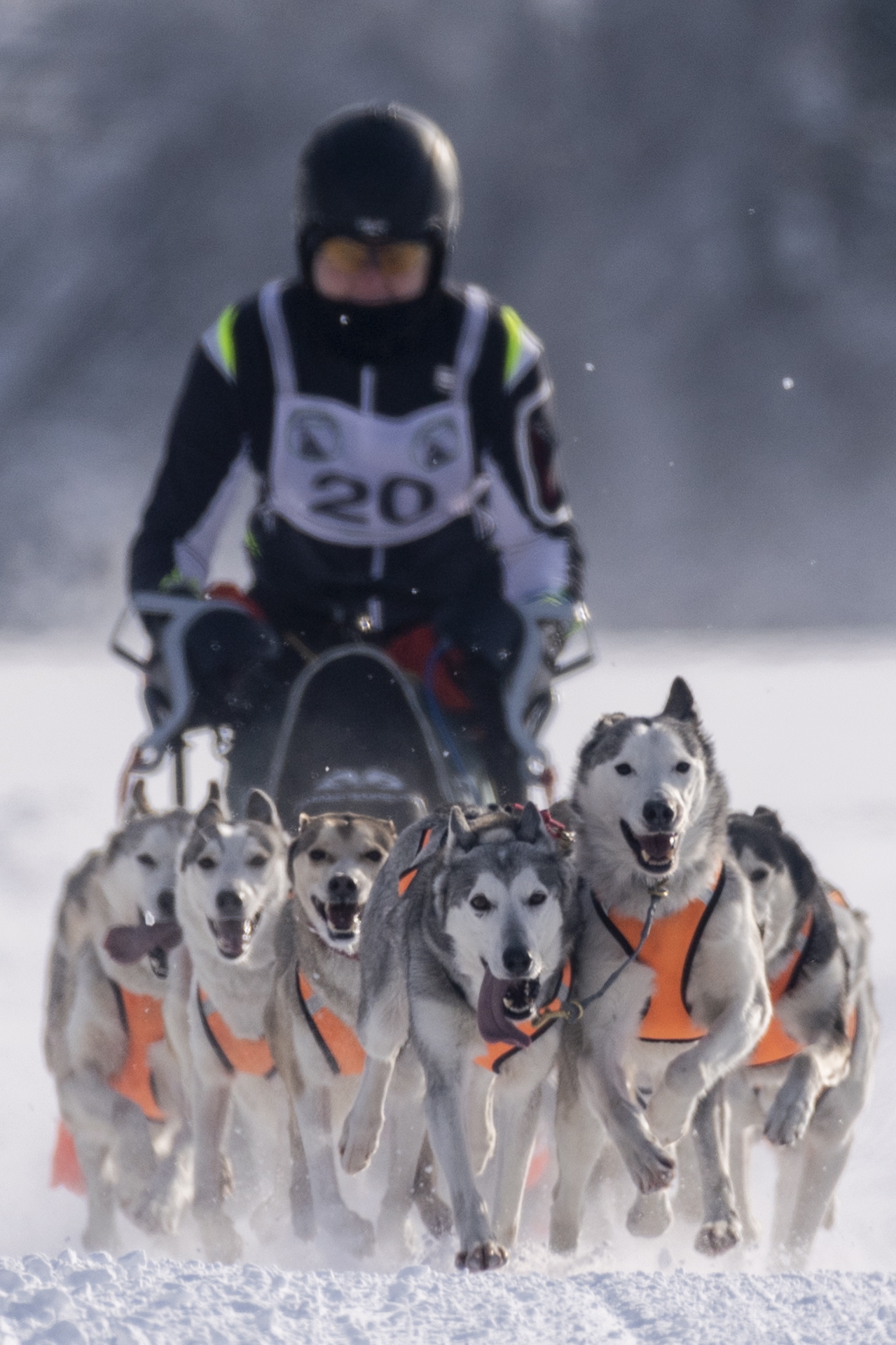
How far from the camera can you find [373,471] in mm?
5109

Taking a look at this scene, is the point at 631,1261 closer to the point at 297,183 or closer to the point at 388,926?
the point at 388,926

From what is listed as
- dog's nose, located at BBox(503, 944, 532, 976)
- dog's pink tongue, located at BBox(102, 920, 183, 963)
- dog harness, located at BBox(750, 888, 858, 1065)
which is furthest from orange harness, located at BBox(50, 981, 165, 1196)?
dog's nose, located at BBox(503, 944, 532, 976)

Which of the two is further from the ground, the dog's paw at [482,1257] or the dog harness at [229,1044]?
the dog harness at [229,1044]

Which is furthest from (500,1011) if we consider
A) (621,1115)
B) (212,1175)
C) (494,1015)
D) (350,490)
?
(350,490)

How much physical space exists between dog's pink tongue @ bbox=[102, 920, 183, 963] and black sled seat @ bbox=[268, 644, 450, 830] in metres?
0.49

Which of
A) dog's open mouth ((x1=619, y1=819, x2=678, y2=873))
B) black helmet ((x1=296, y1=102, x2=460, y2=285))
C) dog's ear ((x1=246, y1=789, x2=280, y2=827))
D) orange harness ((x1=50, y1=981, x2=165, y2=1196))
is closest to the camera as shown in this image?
dog's open mouth ((x1=619, y1=819, x2=678, y2=873))

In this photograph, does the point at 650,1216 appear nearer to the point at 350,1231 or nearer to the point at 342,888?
the point at 350,1231

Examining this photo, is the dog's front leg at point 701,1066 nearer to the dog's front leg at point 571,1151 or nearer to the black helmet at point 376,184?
the dog's front leg at point 571,1151

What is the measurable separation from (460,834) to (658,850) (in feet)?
1.40

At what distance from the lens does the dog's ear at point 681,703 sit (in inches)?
171

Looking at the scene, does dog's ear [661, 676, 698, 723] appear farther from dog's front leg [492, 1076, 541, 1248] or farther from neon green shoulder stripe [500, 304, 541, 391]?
neon green shoulder stripe [500, 304, 541, 391]

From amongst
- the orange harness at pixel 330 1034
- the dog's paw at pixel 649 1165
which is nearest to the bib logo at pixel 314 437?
the orange harness at pixel 330 1034

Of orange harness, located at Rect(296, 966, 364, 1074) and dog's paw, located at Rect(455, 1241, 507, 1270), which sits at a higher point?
orange harness, located at Rect(296, 966, 364, 1074)

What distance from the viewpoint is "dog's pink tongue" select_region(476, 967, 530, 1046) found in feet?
13.0
